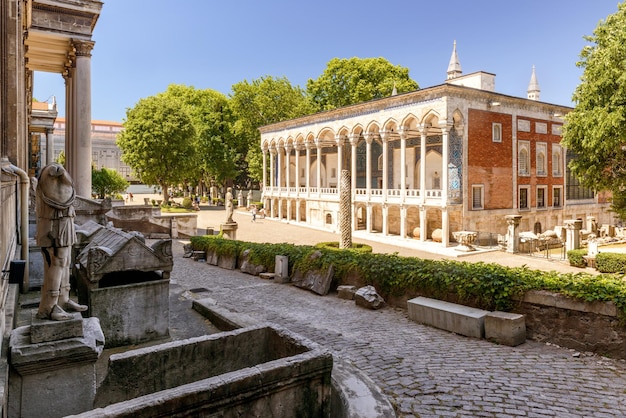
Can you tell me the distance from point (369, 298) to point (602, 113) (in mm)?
16615

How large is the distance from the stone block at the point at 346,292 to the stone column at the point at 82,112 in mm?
12953

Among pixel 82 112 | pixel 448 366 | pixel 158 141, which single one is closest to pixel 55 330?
pixel 448 366

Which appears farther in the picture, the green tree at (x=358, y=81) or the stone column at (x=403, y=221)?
the green tree at (x=358, y=81)

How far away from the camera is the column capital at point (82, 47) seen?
749 inches

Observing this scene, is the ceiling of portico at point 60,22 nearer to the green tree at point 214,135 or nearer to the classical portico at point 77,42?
the classical portico at point 77,42

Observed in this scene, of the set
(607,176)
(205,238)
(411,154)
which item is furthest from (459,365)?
(411,154)

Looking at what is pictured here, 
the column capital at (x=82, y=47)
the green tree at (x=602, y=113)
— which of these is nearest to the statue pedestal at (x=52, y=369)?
the column capital at (x=82, y=47)

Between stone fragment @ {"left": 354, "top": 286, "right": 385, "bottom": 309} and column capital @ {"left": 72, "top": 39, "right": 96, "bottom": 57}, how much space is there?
16.1 meters

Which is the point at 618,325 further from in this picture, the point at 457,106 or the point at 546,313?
the point at 457,106

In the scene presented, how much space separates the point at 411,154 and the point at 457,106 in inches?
313

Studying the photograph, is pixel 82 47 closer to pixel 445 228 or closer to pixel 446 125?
pixel 446 125

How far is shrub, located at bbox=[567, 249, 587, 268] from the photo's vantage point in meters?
23.2

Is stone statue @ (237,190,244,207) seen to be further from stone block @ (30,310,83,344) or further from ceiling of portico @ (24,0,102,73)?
stone block @ (30,310,83,344)

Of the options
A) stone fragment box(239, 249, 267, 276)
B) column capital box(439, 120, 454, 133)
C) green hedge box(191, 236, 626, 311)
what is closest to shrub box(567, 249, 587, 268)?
column capital box(439, 120, 454, 133)
